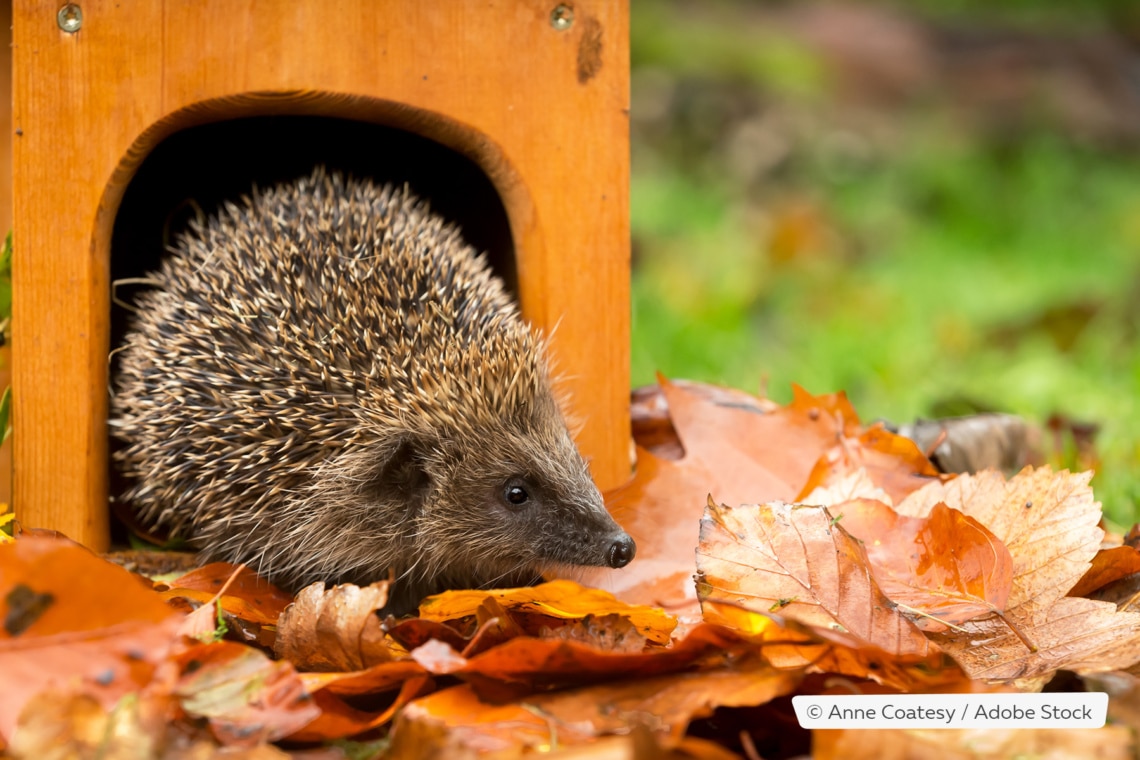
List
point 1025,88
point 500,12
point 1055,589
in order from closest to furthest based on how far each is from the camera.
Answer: point 1055,589
point 500,12
point 1025,88

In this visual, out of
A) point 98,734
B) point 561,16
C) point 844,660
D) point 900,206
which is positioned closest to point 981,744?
point 844,660

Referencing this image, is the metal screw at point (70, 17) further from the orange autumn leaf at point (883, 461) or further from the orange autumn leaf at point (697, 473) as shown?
the orange autumn leaf at point (883, 461)

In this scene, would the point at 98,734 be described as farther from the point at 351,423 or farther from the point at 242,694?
the point at 351,423

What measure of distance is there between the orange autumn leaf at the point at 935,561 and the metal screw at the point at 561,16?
5.95ft

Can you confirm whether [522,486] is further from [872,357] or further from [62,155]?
[872,357]

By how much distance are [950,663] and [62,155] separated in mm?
2898

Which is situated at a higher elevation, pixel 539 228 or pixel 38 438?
pixel 539 228

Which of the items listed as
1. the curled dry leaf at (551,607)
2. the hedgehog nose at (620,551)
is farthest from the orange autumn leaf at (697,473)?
the curled dry leaf at (551,607)

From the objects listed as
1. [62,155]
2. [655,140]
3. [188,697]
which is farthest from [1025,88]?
[188,697]

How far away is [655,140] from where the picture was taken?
37.7ft

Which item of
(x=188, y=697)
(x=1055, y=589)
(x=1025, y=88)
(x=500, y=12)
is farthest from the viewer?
(x=1025, y=88)

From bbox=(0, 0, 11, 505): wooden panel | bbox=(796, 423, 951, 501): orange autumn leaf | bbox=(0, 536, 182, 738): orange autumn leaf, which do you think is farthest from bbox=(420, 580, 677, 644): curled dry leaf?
bbox=(0, 0, 11, 505): wooden panel

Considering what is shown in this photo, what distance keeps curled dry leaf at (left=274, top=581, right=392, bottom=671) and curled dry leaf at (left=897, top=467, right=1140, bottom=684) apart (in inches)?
51.1

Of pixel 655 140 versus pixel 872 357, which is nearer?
pixel 872 357
